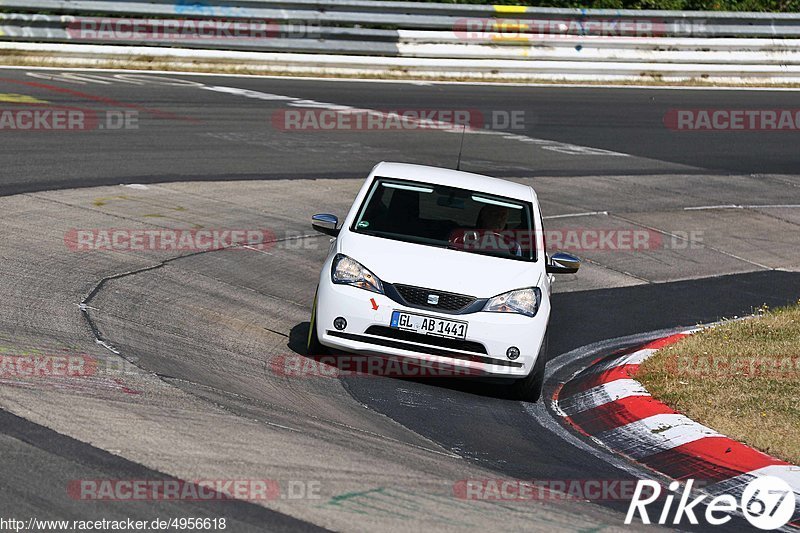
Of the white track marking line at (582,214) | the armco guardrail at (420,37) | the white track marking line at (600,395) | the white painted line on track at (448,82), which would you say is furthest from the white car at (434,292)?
the armco guardrail at (420,37)

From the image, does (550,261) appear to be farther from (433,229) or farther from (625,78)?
(625,78)

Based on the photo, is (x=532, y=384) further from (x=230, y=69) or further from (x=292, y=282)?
(x=230, y=69)

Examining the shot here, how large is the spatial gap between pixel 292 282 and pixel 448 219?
7.30ft

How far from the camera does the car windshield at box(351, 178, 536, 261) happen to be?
29.9 feet

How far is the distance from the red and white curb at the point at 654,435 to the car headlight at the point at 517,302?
0.73 m

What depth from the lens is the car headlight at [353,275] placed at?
838cm

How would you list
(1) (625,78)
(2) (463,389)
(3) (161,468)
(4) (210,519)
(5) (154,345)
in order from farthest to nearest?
(1) (625,78) < (2) (463,389) < (5) (154,345) < (3) (161,468) < (4) (210,519)

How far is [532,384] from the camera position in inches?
334

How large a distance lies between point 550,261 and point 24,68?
1418cm

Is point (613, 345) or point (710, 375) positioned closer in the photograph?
point (710, 375)

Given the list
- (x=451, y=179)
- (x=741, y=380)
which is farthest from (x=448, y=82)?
(x=741, y=380)

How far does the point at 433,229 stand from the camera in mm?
9227

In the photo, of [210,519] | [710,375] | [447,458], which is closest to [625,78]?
[710,375]

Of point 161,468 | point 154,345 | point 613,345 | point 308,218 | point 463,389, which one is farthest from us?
point 308,218
